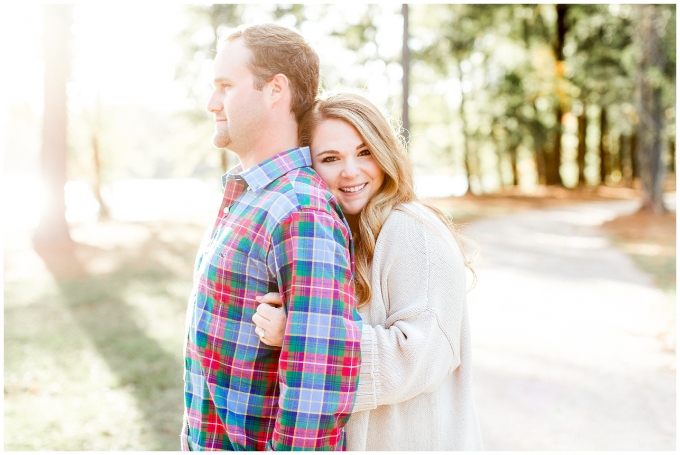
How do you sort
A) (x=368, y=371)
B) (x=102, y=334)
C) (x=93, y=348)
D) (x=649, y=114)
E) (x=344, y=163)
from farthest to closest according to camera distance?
(x=649, y=114) < (x=102, y=334) < (x=93, y=348) < (x=344, y=163) < (x=368, y=371)

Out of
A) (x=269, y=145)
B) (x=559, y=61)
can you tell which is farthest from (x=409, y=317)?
(x=559, y=61)

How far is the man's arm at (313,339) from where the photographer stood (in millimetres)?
1694

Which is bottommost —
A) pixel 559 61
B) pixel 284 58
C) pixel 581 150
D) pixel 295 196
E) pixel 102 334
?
pixel 581 150

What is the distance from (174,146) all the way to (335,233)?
70.3ft

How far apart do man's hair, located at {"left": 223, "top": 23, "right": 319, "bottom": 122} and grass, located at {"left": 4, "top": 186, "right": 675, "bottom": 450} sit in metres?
Result: 3.27

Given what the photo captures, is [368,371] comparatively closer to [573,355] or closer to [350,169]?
[350,169]

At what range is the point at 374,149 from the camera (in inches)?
87.3

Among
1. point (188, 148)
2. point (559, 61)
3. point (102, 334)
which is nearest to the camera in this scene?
point (102, 334)

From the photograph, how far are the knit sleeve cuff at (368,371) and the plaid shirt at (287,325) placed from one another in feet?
0.11

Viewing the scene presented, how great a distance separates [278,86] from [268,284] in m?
0.74

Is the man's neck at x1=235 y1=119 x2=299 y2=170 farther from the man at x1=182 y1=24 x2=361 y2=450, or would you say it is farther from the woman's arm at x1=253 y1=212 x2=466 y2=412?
the woman's arm at x1=253 y1=212 x2=466 y2=412

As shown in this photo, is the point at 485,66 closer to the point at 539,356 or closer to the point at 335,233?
the point at 539,356

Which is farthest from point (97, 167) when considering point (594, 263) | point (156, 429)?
point (156, 429)

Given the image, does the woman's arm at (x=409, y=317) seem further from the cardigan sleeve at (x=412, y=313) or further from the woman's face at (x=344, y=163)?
the woman's face at (x=344, y=163)
